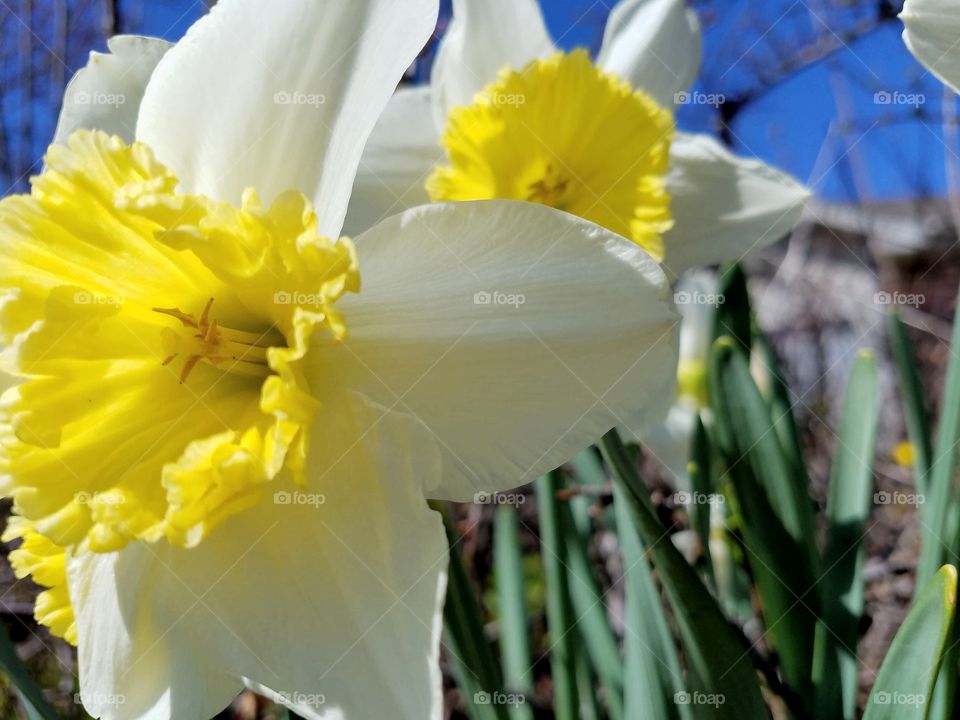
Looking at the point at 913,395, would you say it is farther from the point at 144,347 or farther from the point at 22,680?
the point at 22,680

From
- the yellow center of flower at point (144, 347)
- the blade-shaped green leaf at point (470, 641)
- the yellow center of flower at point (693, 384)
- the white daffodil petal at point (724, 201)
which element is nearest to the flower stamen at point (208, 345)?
the yellow center of flower at point (144, 347)

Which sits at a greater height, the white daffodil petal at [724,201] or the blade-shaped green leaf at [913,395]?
the white daffodil petal at [724,201]

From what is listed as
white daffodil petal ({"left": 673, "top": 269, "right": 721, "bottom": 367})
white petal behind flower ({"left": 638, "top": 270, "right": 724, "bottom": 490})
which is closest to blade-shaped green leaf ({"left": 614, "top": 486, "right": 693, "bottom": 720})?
white petal behind flower ({"left": 638, "top": 270, "right": 724, "bottom": 490})

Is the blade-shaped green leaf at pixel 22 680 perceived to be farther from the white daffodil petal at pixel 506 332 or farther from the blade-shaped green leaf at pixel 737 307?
the blade-shaped green leaf at pixel 737 307

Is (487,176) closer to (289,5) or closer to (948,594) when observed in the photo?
(289,5)

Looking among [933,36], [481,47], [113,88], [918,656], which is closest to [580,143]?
[481,47]

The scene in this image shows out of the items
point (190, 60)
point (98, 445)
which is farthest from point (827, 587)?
point (190, 60)
